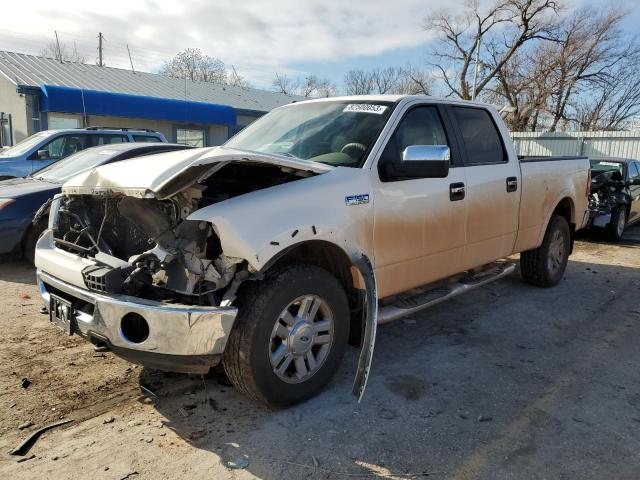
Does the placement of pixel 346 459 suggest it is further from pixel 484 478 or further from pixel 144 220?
pixel 144 220

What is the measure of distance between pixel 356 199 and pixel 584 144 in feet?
71.5

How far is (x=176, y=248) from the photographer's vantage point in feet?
9.74

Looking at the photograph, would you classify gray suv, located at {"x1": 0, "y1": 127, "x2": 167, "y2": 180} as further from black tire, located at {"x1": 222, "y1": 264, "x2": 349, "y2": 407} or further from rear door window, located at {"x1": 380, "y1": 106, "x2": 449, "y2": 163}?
black tire, located at {"x1": 222, "y1": 264, "x2": 349, "y2": 407}

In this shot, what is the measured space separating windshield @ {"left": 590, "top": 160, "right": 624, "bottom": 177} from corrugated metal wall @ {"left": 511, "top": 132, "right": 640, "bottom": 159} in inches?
437

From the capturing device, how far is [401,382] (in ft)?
12.3

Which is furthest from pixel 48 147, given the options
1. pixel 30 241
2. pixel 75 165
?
pixel 30 241

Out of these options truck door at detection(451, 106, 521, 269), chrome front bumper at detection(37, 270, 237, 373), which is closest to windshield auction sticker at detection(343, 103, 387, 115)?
truck door at detection(451, 106, 521, 269)

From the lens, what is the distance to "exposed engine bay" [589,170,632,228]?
10070 millimetres

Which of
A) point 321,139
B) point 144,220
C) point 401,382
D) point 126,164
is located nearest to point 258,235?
point 144,220

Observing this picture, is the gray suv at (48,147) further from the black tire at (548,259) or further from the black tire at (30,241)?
the black tire at (548,259)

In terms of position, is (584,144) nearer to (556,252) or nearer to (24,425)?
(556,252)

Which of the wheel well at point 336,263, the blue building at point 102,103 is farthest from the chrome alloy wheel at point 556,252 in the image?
the blue building at point 102,103

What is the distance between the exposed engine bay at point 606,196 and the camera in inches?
396

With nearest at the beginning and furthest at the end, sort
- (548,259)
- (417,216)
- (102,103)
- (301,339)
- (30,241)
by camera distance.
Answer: (301,339)
(417,216)
(548,259)
(30,241)
(102,103)
